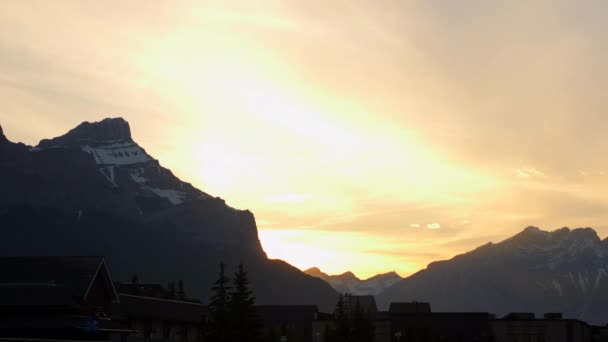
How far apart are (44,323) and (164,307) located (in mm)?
37288

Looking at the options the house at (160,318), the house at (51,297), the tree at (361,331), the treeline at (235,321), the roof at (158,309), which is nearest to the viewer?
the house at (51,297)

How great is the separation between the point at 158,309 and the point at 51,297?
117 ft

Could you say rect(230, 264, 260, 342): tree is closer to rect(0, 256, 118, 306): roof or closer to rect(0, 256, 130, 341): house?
rect(0, 256, 130, 341): house

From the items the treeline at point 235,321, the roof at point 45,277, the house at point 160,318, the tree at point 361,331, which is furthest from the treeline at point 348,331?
the roof at point 45,277

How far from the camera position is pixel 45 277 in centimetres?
6725

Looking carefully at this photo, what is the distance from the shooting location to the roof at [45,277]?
216ft

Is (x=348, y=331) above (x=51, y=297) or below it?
below

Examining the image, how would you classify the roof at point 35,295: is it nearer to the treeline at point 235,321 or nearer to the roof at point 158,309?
the roof at point 158,309

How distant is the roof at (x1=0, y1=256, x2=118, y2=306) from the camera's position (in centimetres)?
6588

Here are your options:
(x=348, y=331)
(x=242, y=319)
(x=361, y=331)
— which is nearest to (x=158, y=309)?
(x=242, y=319)

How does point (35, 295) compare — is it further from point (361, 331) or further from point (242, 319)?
point (361, 331)

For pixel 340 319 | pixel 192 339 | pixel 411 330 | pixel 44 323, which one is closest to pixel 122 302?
pixel 192 339

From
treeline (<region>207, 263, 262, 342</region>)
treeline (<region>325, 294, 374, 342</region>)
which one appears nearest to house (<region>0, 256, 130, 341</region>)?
treeline (<region>207, 263, 262, 342</region>)

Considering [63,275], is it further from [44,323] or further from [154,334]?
[154,334]
